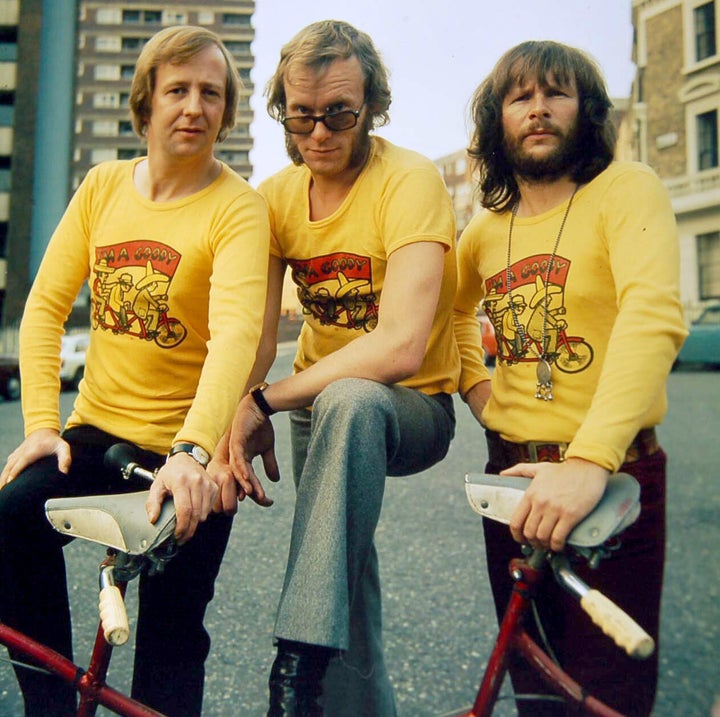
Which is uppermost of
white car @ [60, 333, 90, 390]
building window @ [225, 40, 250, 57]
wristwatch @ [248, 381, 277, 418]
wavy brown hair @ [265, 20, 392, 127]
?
building window @ [225, 40, 250, 57]

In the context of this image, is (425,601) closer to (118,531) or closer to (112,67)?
(118,531)

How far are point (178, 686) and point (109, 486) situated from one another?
49cm

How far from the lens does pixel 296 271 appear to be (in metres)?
1.70

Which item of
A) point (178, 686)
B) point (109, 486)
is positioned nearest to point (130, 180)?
point (109, 486)

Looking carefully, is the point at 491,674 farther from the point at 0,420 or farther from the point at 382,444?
the point at 0,420

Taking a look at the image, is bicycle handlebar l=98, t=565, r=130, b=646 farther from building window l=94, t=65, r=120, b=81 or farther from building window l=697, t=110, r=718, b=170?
building window l=94, t=65, r=120, b=81

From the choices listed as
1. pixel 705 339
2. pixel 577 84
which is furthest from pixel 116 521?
pixel 705 339

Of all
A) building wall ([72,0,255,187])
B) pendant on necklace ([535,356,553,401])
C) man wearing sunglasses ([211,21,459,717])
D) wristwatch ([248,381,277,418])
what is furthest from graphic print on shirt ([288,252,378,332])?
building wall ([72,0,255,187])

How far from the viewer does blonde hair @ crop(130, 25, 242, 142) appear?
1.55 meters

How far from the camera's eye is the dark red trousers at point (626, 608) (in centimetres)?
149

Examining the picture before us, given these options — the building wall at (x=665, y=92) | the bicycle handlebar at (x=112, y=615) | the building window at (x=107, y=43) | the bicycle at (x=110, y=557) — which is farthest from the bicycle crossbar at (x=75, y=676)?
the building window at (x=107, y=43)

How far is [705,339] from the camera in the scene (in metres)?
12.3

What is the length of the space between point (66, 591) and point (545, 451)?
1.11m

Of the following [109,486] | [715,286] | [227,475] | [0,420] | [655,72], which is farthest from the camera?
[655,72]
